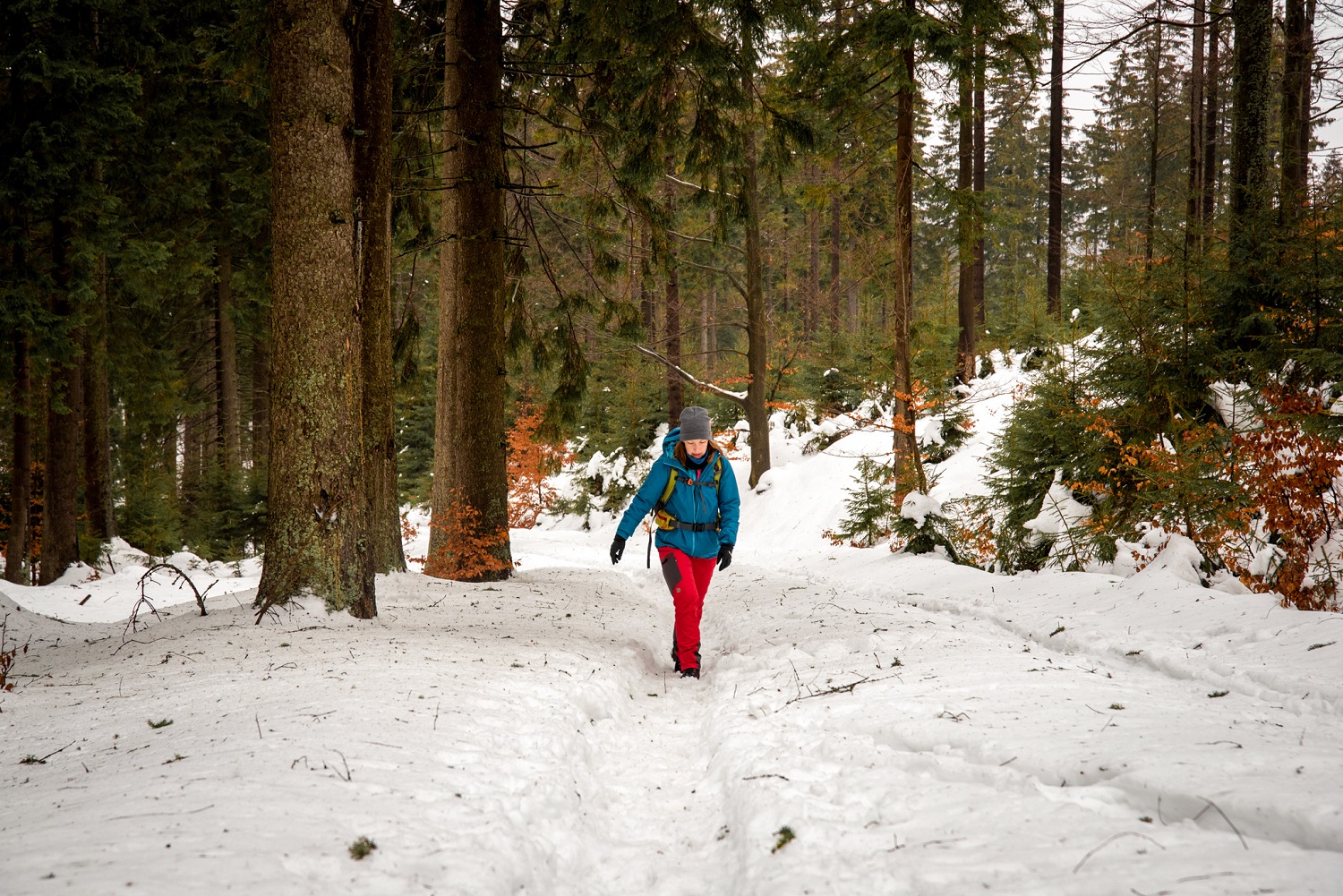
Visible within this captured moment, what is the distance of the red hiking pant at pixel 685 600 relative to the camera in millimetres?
5848

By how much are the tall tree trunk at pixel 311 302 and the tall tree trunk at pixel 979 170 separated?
9088 millimetres

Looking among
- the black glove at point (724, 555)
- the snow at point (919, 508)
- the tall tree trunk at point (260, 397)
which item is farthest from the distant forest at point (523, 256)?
the black glove at point (724, 555)

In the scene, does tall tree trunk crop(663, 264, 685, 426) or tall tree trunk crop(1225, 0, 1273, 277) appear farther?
tall tree trunk crop(663, 264, 685, 426)

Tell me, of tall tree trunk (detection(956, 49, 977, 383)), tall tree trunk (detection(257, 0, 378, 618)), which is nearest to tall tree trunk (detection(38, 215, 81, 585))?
tall tree trunk (detection(257, 0, 378, 618))

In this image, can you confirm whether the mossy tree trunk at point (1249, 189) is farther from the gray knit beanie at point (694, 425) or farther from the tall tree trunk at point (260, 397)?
the tall tree trunk at point (260, 397)

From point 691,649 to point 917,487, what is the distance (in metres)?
5.85

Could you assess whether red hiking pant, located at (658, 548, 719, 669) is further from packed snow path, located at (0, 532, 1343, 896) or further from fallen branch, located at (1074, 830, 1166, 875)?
fallen branch, located at (1074, 830, 1166, 875)

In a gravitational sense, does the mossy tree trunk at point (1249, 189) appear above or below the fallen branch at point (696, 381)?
above

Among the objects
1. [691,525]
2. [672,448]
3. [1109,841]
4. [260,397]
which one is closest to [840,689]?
[691,525]

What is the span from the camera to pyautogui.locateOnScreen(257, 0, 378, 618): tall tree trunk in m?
5.31

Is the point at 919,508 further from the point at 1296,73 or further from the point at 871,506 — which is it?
the point at 1296,73

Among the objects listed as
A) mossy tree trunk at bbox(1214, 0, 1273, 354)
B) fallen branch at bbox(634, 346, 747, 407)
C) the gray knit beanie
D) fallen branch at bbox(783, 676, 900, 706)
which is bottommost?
fallen branch at bbox(783, 676, 900, 706)

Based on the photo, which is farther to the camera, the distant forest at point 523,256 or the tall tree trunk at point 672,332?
the tall tree trunk at point 672,332

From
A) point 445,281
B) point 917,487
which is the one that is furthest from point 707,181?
point 917,487
